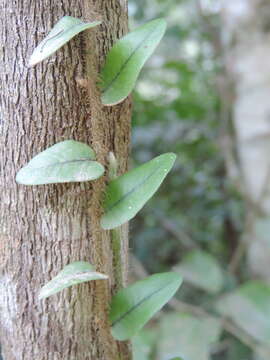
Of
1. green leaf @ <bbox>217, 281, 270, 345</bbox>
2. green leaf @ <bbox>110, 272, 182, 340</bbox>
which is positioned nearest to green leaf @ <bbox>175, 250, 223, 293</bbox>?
green leaf @ <bbox>217, 281, 270, 345</bbox>

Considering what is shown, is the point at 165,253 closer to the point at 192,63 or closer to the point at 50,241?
the point at 192,63

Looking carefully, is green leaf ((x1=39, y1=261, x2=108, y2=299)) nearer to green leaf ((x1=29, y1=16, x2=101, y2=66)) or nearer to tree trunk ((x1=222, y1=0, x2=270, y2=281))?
green leaf ((x1=29, y1=16, x2=101, y2=66))

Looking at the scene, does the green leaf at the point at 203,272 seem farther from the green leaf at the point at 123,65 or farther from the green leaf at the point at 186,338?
the green leaf at the point at 123,65

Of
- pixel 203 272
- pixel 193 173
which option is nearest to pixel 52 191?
pixel 203 272

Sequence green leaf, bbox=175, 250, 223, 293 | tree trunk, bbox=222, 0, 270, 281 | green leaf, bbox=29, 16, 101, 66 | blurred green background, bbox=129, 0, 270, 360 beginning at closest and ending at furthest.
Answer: green leaf, bbox=29, 16, 101, 66 → green leaf, bbox=175, 250, 223, 293 → tree trunk, bbox=222, 0, 270, 281 → blurred green background, bbox=129, 0, 270, 360

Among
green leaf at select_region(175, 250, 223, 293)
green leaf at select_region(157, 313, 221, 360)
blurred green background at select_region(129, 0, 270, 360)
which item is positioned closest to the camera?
green leaf at select_region(157, 313, 221, 360)
